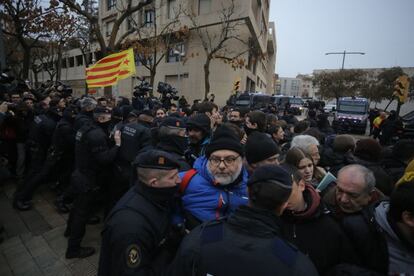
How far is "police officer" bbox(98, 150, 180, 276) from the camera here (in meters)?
1.58

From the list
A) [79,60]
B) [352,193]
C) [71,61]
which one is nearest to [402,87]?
[352,193]

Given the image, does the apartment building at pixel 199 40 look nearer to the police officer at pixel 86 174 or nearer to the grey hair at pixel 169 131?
the police officer at pixel 86 174

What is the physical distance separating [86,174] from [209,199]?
7.24ft

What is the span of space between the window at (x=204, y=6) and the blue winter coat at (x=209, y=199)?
25336 millimetres

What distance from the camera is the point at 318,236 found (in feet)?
5.41

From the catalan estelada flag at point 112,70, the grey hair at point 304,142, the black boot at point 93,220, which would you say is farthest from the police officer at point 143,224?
the catalan estelada flag at point 112,70

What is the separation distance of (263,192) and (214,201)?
749 millimetres

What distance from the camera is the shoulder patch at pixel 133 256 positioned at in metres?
1.56

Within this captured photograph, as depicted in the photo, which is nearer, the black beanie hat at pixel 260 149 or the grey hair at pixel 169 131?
the black beanie hat at pixel 260 149

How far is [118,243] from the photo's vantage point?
1.59 meters

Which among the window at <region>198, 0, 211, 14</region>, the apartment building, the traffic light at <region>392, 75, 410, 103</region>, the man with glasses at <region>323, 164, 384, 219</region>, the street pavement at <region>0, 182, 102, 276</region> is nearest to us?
the man with glasses at <region>323, 164, 384, 219</region>

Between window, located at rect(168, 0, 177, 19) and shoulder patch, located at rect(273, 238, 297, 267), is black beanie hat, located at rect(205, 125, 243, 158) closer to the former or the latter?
shoulder patch, located at rect(273, 238, 297, 267)

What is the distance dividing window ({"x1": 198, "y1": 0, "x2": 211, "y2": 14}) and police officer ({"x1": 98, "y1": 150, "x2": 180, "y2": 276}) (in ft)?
83.8

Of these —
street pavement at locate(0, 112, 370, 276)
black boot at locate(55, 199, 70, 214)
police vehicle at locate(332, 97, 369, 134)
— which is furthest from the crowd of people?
police vehicle at locate(332, 97, 369, 134)
